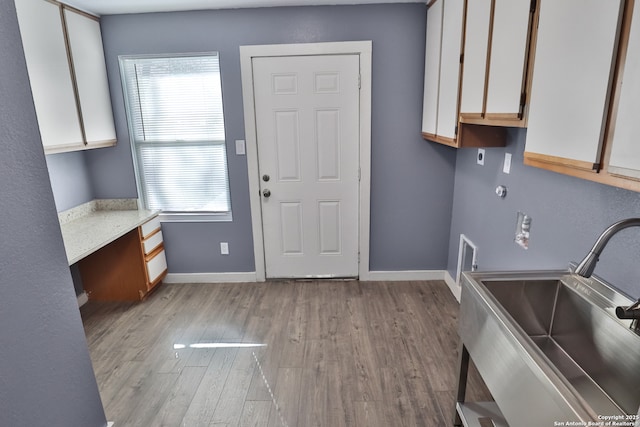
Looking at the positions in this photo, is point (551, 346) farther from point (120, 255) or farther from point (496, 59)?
point (120, 255)

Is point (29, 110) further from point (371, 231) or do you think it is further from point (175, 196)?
point (371, 231)

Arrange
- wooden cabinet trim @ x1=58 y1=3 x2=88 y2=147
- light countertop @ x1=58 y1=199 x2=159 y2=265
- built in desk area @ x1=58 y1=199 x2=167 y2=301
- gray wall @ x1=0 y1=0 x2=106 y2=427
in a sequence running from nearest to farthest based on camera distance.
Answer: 1. gray wall @ x1=0 y1=0 x2=106 y2=427
2. light countertop @ x1=58 y1=199 x2=159 y2=265
3. wooden cabinet trim @ x1=58 y1=3 x2=88 y2=147
4. built in desk area @ x1=58 y1=199 x2=167 y2=301

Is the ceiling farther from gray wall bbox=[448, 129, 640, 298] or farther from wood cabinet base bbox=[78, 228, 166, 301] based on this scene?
wood cabinet base bbox=[78, 228, 166, 301]

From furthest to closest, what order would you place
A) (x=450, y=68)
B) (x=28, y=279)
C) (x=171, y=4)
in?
(x=171, y=4) < (x=450, y=68) < (x=28, y=279)

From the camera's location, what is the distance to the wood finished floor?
75.2 inches

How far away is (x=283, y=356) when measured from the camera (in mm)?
2357

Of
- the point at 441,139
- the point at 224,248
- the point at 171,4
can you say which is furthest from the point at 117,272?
the point at 441,139

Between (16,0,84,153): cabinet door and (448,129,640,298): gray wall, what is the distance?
2.92m

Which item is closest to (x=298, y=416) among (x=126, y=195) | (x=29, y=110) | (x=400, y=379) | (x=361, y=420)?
(x=361, y=420)

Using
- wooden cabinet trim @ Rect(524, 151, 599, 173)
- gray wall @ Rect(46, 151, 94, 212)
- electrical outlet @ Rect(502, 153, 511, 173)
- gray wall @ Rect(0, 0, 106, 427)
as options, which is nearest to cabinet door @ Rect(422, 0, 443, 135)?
electrical outlet @ Rect(502, 153, 511, 173)

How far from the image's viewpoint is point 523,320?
1505 millimetres

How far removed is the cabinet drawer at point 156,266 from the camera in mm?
3119

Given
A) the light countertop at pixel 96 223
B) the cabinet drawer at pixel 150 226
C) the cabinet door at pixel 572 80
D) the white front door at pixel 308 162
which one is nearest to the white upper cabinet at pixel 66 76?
the light countertop at pixel 96 223

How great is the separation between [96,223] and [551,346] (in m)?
3.19
